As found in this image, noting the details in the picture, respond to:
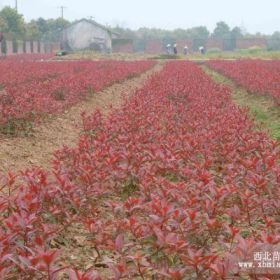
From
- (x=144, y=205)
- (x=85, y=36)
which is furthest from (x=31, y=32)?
(x=144, y=205)

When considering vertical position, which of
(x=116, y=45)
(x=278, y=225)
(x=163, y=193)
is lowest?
(x=278, y=225)

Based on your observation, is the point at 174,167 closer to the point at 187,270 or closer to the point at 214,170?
the point at 214,170

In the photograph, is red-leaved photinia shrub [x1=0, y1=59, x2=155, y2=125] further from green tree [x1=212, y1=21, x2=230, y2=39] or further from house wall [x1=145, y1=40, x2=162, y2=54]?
green tree [x1=212, y1=21, x2=230, y2=39]

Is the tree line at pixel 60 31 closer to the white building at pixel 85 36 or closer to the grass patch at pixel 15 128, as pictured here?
the white building at pixel 85 36

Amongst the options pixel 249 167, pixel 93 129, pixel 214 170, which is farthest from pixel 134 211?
pixel 93 129

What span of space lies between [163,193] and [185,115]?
5472 millimetres

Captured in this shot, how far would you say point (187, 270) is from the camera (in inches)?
126

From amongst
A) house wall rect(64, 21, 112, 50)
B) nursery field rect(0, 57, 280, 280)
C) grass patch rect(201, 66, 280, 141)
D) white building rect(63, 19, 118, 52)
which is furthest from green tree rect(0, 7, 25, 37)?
nursery field rect(0, 57, 280, 280)

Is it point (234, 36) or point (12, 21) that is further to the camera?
point (234, 36)

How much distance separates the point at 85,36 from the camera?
62438 millimetres

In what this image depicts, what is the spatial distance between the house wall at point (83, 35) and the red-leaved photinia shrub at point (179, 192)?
55.0 m

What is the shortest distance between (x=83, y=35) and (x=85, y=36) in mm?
310

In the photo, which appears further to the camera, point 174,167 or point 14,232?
point 174,167

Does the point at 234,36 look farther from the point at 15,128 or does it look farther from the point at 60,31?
the point at 15,128
